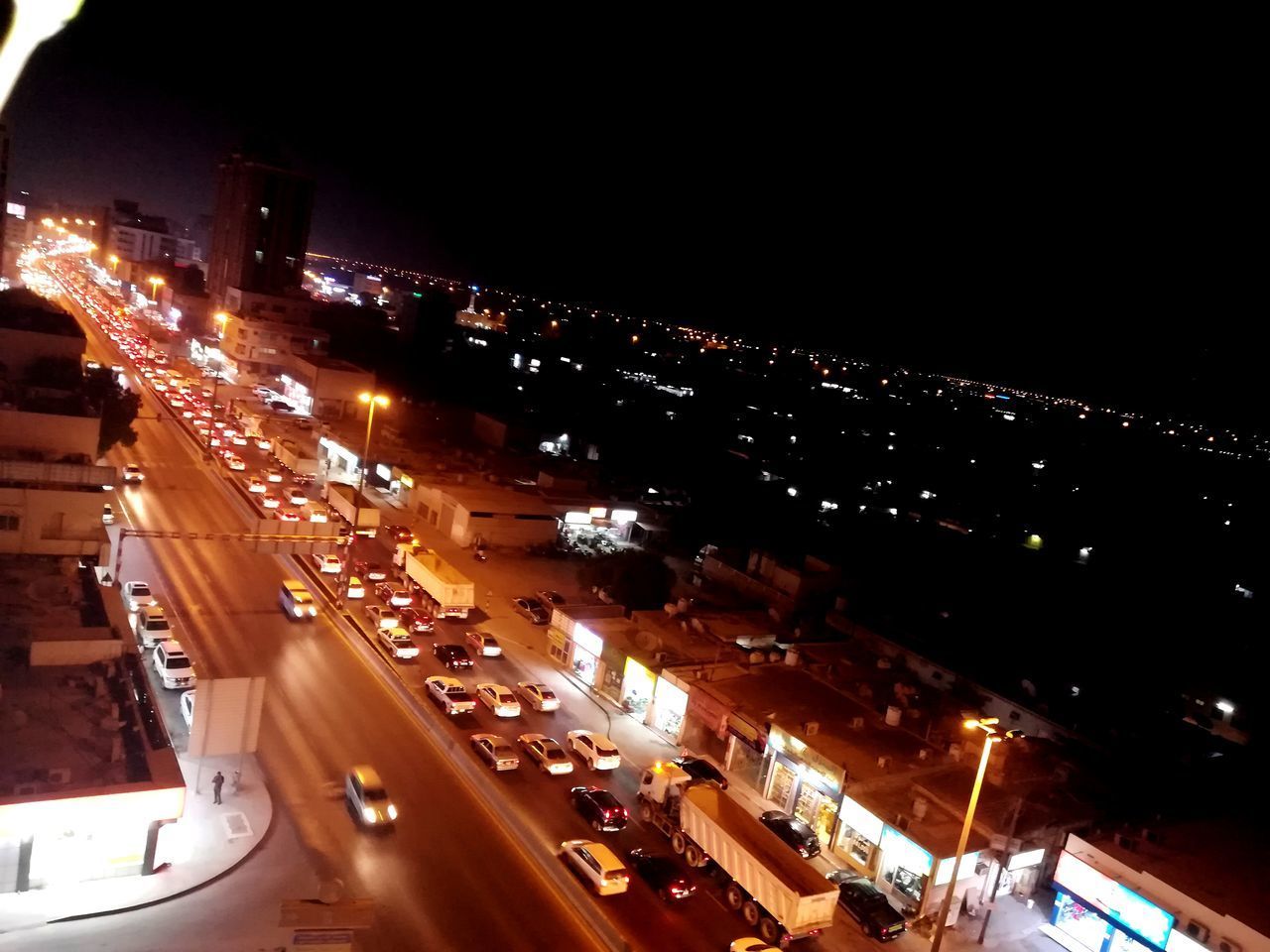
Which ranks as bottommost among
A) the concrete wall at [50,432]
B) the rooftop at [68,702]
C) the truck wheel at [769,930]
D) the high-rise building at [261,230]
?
the truck wheel at [769,930]

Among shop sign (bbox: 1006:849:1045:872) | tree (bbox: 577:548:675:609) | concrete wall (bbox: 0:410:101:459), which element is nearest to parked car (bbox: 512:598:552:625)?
tree (bbox: 577:548:675:609)

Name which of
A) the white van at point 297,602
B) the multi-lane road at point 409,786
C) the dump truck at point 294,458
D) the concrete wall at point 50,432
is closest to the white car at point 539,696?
the multi-lane road at point 409,786

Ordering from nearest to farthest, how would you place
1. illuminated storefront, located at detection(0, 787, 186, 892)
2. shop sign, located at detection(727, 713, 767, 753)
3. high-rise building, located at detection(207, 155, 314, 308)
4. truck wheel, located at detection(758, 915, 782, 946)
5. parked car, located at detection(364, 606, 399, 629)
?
illuminated storefront, located at detection(0, 787, 186, 892) < truck wheel, located at detection(758, 915, 782, 946) < shop sign, located at detection(727, 713, 767, 753) < parked car, located at detection(364, 606, 399, 629) < high-rise building, located at detection(207, 155, 314, 308)

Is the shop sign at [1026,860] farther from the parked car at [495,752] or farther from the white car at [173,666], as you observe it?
the white car at [173,666]

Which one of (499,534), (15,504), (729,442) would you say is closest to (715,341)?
(729,442)

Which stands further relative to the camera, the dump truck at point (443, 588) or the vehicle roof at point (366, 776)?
the dump truck at point (443, 588)

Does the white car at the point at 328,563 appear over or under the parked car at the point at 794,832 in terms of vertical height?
under

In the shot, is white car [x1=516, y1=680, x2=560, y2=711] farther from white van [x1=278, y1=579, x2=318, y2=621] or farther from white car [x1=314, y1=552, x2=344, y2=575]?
white car [x1=314, y1=552, x2=344, y2=575]

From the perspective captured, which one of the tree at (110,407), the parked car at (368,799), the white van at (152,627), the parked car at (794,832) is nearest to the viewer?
the parked car at (368,799)
